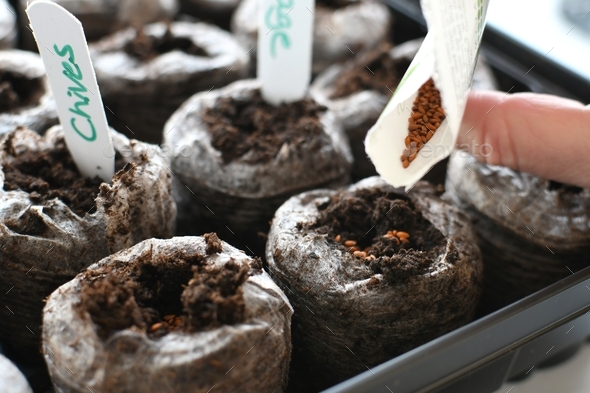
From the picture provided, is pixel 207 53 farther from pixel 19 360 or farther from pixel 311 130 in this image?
pixel 19 360

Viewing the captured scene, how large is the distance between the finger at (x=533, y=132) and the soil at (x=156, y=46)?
79 centimetres

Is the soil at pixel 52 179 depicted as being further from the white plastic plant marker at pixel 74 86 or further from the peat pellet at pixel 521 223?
the peat pellet at pixel 521 223

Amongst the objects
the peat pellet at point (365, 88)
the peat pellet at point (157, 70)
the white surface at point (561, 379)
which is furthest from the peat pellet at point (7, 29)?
the white surface at point (561, 379)

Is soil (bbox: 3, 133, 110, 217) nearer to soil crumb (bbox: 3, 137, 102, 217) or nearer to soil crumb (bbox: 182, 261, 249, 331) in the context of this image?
soil crumb (bbox: 3, 137, 102, 217)

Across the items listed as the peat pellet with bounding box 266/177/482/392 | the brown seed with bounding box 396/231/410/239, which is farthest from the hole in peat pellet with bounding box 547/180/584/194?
the brown seed with bounding box 396/231/410/239

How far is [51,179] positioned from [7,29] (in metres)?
0.78

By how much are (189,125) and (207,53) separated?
1.20 feet

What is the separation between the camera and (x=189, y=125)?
1285 millimetres

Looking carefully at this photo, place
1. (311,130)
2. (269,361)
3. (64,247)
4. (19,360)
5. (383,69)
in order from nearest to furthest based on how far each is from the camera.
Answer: (269,361) → (64,247) → (19,360) → (311,130) → (383,69)

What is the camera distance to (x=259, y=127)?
126cm

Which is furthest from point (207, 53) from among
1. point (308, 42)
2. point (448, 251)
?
point (448, 251)

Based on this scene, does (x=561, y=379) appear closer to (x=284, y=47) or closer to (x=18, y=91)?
(x=284, y=47)

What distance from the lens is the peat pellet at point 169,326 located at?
72cm

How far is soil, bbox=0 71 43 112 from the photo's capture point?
132 centimetres
